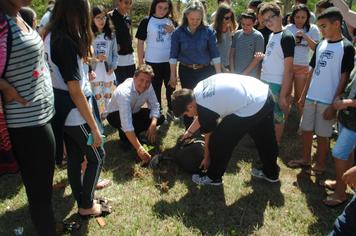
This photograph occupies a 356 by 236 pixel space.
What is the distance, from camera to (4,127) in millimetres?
2180

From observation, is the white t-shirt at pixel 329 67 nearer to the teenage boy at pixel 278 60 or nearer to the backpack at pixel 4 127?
the teenage boy at pixel 278 60

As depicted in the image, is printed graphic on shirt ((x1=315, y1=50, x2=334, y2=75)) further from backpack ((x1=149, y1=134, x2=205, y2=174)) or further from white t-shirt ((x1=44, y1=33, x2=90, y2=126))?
white t-shirt ((x1=44, y1=33, x2=90, y2=126))

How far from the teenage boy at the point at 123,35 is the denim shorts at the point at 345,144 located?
134 inches

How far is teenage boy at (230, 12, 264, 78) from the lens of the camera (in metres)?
5.26

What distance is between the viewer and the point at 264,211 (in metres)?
3.69

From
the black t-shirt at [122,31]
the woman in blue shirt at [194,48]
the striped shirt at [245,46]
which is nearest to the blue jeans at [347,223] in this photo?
the woman in blue shirt at [194,48]

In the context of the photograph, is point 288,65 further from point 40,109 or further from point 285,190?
point 40,109

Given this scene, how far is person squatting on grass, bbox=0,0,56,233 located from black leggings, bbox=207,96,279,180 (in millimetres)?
1757

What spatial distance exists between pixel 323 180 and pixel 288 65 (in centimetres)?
138

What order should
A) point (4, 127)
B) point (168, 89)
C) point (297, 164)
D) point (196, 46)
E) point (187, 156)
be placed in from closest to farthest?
point (4, 127)
point (187, 156)
point (297, 164)
point (196, 46)
point (168, 89)

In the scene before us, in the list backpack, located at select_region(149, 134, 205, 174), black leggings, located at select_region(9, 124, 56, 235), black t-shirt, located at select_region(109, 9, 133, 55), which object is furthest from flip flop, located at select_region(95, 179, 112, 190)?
black t-shirt, located at select_region(109, 9, 133, 55)

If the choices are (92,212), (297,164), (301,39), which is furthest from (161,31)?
(92,212)

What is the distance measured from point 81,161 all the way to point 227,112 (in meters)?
1.43

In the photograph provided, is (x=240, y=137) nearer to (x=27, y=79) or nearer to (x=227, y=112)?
(x=227, y=112)
